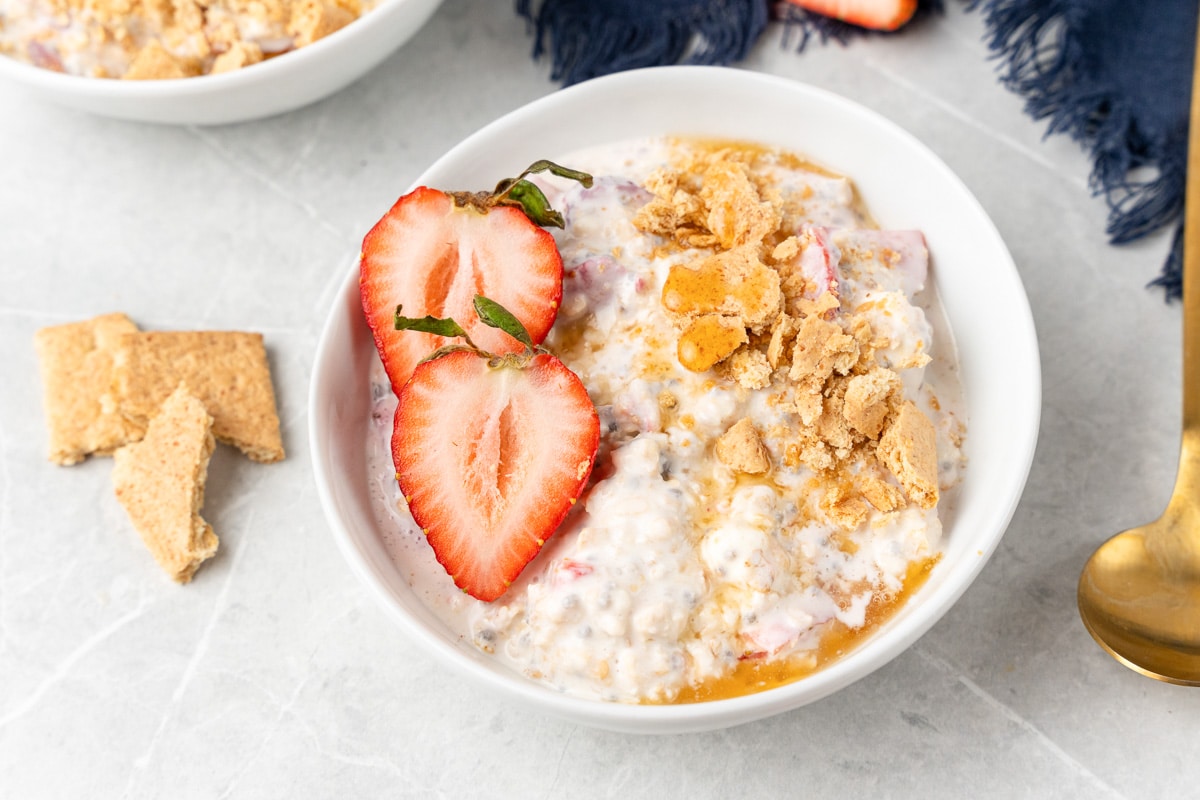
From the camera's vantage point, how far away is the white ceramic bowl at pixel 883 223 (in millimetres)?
1660

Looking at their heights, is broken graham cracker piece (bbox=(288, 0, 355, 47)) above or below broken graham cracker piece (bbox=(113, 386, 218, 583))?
above

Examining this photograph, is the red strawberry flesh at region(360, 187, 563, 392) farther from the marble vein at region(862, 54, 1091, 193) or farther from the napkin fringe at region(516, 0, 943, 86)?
→ the marble vein at region(862, 54, 1091, 193)

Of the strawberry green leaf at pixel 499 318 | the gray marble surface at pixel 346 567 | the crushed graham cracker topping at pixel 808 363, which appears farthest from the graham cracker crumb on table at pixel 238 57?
the crushed graham cracker topping at pixel 808 363

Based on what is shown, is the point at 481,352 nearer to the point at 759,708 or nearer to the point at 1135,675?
the point at 759,708

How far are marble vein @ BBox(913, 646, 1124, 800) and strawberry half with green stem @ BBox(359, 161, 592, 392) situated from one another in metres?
0.96

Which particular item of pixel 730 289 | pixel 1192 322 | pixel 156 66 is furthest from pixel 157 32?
pixel 1192 322

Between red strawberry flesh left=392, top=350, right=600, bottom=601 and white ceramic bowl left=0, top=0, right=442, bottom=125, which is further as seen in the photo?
Result: white ceramic bowl left=0, top=0, right=442, bottom=125

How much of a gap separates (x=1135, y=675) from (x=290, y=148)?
2040 mm

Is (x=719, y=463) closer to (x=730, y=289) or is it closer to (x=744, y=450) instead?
(x=744, y=450)

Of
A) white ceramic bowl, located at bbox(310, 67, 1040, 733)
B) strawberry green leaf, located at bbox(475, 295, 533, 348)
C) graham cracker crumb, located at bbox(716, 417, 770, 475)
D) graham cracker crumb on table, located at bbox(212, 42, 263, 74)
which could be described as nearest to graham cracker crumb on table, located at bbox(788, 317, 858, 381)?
graham cracker crumb, located at bbox(716, 417, 770, 475)

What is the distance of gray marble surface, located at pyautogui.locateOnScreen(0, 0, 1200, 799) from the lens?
6.51ft

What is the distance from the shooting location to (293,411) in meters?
2.26

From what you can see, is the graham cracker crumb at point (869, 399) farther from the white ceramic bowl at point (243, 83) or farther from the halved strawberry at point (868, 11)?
the white ceramic bowl at point (243, 83)

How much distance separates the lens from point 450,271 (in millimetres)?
1844
